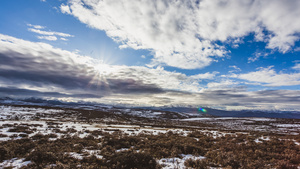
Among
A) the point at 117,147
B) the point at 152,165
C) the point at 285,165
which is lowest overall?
the point at 117,147

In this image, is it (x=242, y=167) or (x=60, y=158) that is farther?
(x=60, y=158)

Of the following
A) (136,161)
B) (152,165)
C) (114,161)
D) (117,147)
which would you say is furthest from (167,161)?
(117,147)

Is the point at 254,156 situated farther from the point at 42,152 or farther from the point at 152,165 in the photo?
the point at 42,152

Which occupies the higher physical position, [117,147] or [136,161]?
[136,161]

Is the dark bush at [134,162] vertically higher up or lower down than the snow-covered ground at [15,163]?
higher up

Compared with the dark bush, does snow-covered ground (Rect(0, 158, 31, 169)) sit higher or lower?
lower

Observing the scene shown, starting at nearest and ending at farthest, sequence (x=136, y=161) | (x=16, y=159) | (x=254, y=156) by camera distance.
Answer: (x=136, y=161) → (x=16, y=159) → (x=254, y=156)

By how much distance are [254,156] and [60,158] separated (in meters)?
12.5

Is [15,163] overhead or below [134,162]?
below

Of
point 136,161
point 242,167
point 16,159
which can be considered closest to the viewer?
point 242,167

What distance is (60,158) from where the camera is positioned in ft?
25.3

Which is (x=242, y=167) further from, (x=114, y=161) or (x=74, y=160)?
(x=74, y=160)

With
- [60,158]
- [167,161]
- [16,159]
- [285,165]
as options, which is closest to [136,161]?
[167,161]

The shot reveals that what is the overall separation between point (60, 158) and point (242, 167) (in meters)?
9.88
